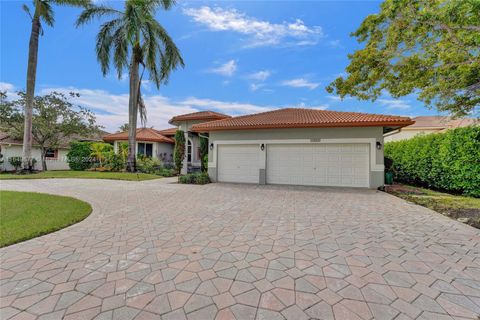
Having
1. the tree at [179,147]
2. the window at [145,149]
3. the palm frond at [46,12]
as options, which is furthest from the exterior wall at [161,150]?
the palm frond at [46,12]

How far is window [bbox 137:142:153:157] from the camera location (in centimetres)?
2026

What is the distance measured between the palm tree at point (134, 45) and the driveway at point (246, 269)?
43.0 ft

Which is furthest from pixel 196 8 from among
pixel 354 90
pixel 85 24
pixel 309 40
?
pixel 85 24

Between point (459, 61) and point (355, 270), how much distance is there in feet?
27.5

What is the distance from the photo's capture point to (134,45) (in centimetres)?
1475

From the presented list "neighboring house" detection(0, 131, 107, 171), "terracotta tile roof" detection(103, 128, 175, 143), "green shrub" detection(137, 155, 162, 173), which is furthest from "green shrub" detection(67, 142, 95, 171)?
"green shrub" detection(137, 155, 162, 173)

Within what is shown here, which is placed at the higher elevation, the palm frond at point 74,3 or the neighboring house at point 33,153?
the palm frond at point 74,3

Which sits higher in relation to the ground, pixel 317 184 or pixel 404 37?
pixel 404 37

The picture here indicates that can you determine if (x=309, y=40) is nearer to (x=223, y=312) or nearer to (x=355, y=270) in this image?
(x=355, y=270)

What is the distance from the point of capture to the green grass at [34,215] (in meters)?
4.28

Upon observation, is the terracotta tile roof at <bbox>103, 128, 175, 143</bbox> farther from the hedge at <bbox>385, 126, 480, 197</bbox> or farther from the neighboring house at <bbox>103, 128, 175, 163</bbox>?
the hedge at <bbox>385, 126, 480, 197</bbox>

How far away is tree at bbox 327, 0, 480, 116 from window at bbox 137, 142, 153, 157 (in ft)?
56.7

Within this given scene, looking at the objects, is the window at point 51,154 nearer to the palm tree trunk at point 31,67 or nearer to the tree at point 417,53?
the palm tree trunk at point 31,67

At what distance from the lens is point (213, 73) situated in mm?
17891
